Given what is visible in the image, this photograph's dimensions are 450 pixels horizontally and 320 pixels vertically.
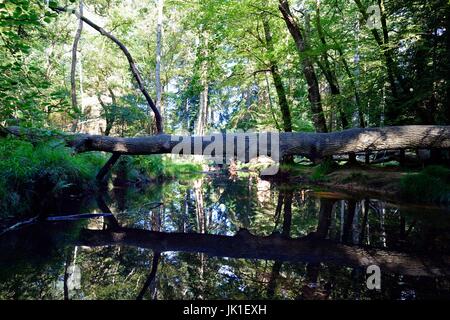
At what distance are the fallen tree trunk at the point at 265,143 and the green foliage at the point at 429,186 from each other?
0.57 metres

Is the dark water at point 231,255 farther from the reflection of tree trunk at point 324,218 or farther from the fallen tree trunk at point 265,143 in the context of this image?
the fallen tree trunk at point 265,143

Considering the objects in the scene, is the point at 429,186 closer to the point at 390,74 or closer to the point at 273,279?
the point at 390,74

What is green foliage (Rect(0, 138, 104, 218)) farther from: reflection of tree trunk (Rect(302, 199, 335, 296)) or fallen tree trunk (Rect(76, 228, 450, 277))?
reflection of tree trunk (Rect(302, 199, 335, 296))

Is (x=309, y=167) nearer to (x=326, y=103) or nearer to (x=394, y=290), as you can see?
(x=326, y=103)

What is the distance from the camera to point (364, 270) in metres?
2.41

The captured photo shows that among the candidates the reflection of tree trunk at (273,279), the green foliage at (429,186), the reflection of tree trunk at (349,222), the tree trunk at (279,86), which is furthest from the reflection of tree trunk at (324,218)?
the tree trunk at (279,86)

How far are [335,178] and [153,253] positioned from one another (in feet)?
23.1

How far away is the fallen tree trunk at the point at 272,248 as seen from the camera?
2520 millimetres

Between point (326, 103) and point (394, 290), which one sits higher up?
point (326, 103)

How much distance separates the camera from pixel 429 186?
18.8 ft

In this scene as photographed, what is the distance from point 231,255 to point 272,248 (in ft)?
1.48

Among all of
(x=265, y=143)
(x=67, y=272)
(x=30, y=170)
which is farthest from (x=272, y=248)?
(x=30, y=170)

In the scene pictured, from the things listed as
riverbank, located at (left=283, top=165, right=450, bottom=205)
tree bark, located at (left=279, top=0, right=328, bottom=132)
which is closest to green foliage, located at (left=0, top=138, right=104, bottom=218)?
riverbank, located at (left=283, top=165, right=450, bottom=205)

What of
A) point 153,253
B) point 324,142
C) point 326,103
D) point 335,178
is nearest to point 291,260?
point 153,253
